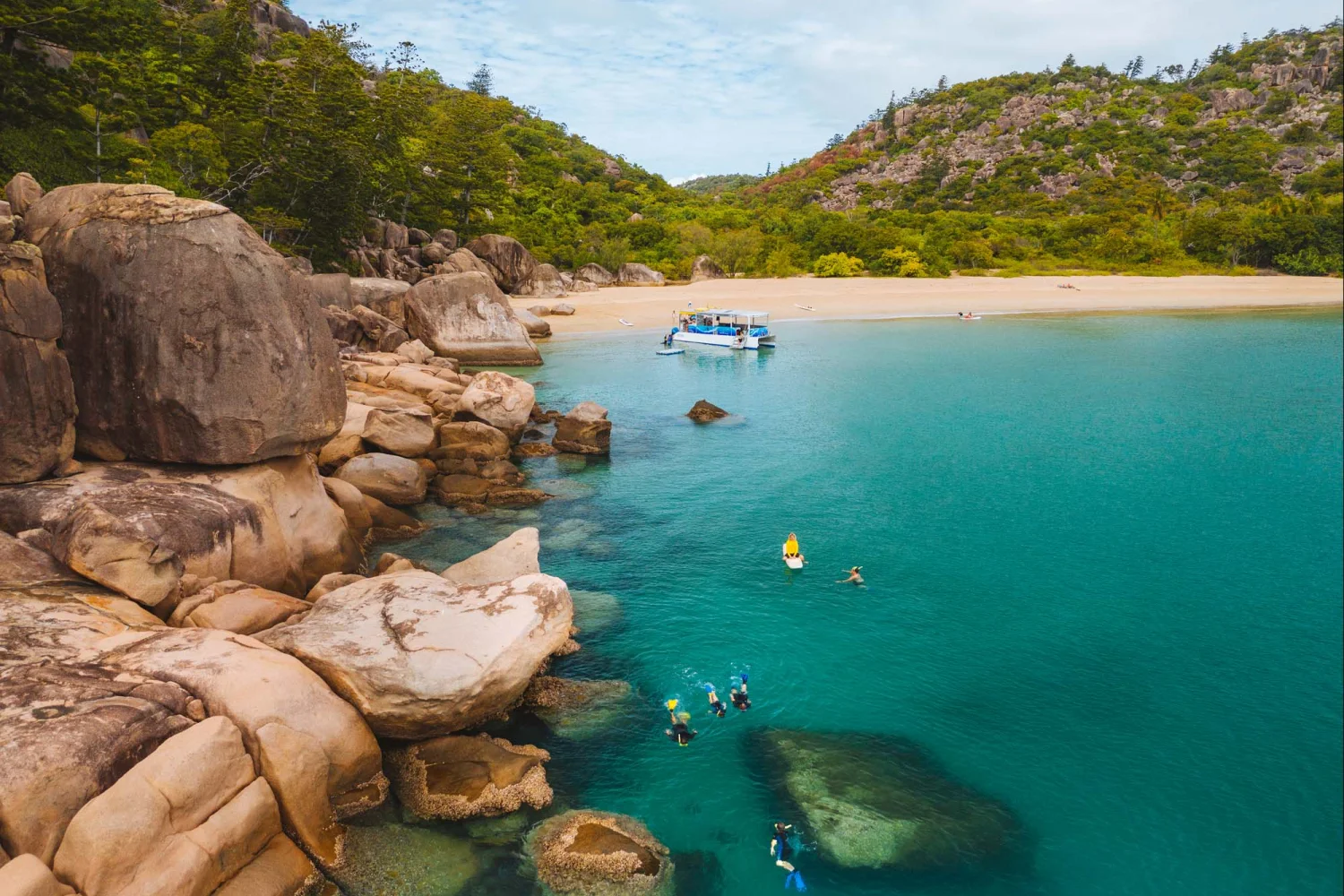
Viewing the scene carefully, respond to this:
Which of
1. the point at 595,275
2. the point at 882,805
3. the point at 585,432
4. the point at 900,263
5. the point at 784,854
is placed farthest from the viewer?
the point at 900,263

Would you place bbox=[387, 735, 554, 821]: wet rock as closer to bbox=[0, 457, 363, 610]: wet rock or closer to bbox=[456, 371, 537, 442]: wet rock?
bbox=[0, 457, 363, 610]: wet rock

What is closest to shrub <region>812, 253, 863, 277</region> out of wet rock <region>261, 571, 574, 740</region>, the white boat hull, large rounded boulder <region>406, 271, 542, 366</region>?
the white boat hull

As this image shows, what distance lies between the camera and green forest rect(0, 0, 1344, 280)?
1662 inches

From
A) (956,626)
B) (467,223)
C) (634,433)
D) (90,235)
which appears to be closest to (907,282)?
(467,223)

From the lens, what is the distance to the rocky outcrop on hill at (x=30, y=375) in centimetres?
1362

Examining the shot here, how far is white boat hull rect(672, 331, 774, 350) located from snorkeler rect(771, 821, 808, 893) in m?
49.7

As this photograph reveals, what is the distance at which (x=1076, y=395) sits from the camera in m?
39.8

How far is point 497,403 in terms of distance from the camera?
3067 centimetres

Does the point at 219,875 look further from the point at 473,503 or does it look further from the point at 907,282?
the point at 907,282

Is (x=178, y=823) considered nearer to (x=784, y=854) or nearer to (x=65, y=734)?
(x=65, y=734)

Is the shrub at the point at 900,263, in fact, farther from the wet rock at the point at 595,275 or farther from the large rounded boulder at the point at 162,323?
the large rounded boulder at the point at 162,323

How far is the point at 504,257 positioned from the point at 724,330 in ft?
77.8

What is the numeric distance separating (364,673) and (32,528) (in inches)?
267

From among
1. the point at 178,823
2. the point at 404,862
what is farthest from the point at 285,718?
the point at 404,862
